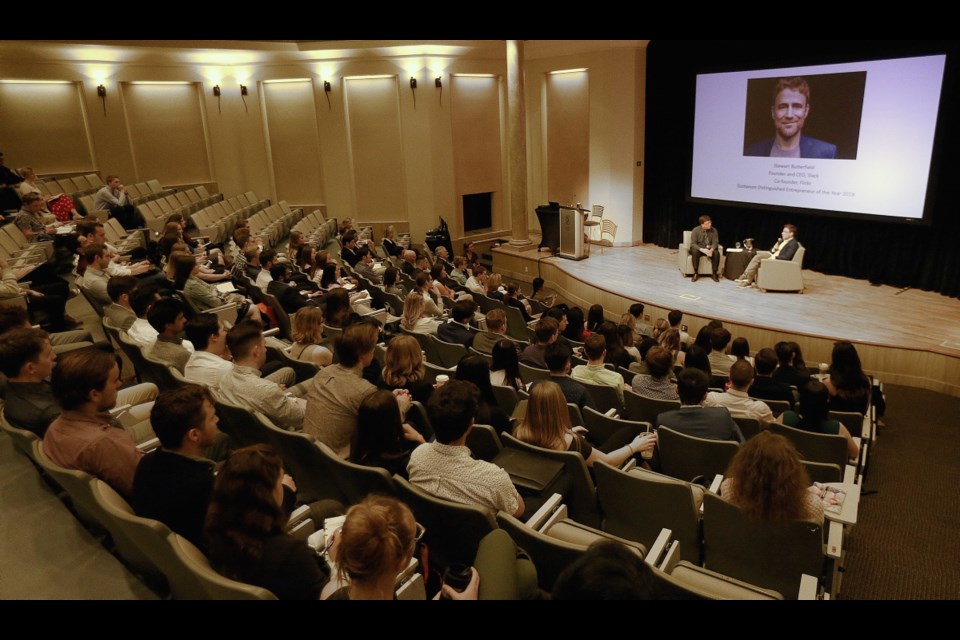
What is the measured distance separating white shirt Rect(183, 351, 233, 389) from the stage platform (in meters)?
6.04

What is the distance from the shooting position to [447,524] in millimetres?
2486

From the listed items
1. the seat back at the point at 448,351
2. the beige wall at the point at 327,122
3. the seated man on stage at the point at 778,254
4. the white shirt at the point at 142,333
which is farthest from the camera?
the beige wall at the point at 327,122

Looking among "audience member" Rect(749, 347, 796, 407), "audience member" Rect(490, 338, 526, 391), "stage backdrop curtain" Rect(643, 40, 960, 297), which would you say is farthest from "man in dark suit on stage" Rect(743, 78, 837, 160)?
"audience member" Rect(490, 338, 526, 391)

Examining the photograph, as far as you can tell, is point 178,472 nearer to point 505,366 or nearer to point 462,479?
point 462,479

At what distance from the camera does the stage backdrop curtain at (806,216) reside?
28.0 feet

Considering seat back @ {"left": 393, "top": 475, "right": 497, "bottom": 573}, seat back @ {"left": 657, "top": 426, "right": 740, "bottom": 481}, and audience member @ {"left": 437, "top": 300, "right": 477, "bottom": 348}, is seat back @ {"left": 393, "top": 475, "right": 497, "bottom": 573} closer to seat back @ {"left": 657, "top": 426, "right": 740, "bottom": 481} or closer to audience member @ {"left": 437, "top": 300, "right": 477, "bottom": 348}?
seat back @ {"left": 657, "top": 426, "right": 740, "bottom": 481}

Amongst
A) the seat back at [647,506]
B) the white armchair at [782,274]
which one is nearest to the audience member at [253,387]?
the seat back at [647,506]

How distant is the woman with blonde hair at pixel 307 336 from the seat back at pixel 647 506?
2128 mm

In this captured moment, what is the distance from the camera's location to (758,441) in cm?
268

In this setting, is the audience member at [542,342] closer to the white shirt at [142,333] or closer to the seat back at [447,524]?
the seat back at [447,524]

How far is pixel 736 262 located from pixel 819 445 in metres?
6.64
